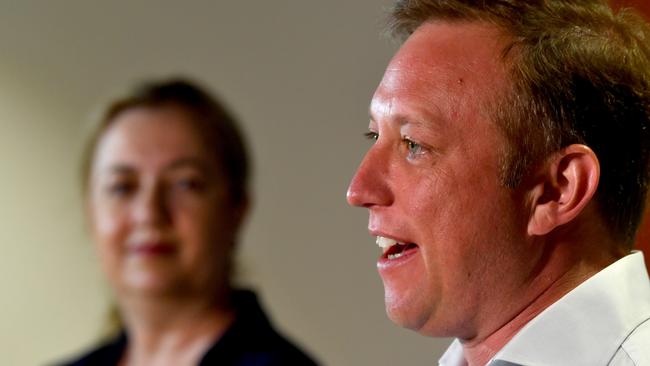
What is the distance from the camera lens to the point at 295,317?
7.18ft

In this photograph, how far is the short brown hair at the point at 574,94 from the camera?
2.70ft

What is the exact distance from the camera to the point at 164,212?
167 cm

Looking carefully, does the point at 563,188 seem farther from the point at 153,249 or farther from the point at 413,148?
the point at 153,249

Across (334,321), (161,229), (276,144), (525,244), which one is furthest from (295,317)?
(525,244)

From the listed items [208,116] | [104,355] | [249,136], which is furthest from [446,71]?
[249,136]

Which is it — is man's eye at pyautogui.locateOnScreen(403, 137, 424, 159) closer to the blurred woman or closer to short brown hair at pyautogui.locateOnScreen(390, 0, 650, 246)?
short brown hair at pyautogui.locateOnScreen(390, 0, 650, 246)

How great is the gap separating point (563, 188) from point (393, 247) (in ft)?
0.56

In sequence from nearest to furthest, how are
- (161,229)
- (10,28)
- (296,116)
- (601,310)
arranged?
(601,310) < (161,229) < (296,116) < (10,28)

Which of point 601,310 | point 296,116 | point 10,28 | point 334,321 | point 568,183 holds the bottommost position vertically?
point 334,321

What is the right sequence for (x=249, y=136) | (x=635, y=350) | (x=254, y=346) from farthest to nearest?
(x=249, y=136)
(x=254, y=346)
(x=635, y=350)

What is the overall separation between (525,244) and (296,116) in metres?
1.35

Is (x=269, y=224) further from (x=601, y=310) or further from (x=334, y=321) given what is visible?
(x=601, y=310)

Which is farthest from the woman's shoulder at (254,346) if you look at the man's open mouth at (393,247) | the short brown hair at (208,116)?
the man's open mouth at (393,247)

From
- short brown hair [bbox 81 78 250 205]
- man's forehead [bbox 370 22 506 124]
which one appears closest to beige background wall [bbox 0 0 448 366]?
short brown hair [bbox 81 78 250 205]
